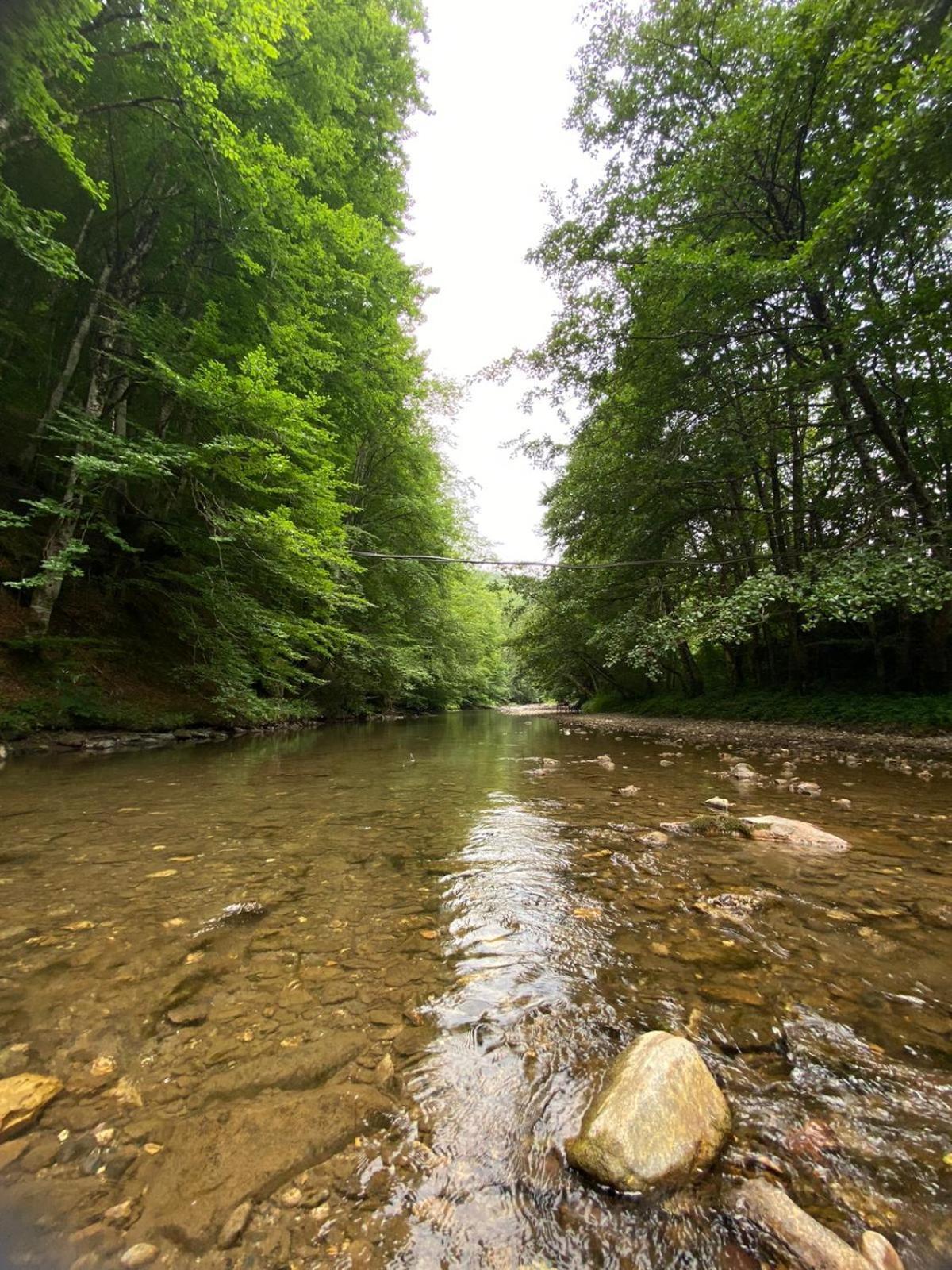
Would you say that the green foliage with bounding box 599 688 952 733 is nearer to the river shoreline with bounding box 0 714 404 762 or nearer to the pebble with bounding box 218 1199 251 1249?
the pebble with bounding box 218 1199 251 1249

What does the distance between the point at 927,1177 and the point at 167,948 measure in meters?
2.69

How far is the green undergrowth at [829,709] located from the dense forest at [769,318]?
906 mm

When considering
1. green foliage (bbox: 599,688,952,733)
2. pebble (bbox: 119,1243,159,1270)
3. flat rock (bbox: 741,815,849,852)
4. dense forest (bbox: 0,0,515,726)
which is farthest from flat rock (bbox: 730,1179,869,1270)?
green foliage (bbox: 599,688,952,733)

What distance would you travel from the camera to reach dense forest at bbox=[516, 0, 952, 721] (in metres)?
6.50

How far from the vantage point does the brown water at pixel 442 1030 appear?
1043mm

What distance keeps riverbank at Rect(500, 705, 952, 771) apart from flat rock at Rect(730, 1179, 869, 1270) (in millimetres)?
→ 7822

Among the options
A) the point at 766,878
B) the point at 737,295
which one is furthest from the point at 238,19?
the point at 766,878

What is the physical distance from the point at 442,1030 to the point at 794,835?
10.2 ft

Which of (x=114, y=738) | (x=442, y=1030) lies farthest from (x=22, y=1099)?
(x=114, y=738)

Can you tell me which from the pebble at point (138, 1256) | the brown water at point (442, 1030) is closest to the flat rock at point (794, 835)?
the brown water at point (442, 1030)

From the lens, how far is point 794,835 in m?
3.56

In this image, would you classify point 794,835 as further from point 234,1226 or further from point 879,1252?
point 234,1226

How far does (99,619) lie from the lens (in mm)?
10609

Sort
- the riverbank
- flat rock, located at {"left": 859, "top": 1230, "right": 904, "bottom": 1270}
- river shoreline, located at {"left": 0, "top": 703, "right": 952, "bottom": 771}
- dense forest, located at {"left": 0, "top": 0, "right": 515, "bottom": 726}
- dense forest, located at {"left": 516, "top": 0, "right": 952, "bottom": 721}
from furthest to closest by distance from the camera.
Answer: the riverbank → river shoreline, located at {"left": 0, "top": 703, "right": 952, "bottom": 771} → dense forest, located at {"left": 0, "top": 0, "right": 515, "bottom": 726} → dense forest, located at {"left": 516, "top": 0, "right": 952, "bottom": 721} → flat rock, located at {"left": 859, "top": 1230, "right": 904, "bottom": 1270}
